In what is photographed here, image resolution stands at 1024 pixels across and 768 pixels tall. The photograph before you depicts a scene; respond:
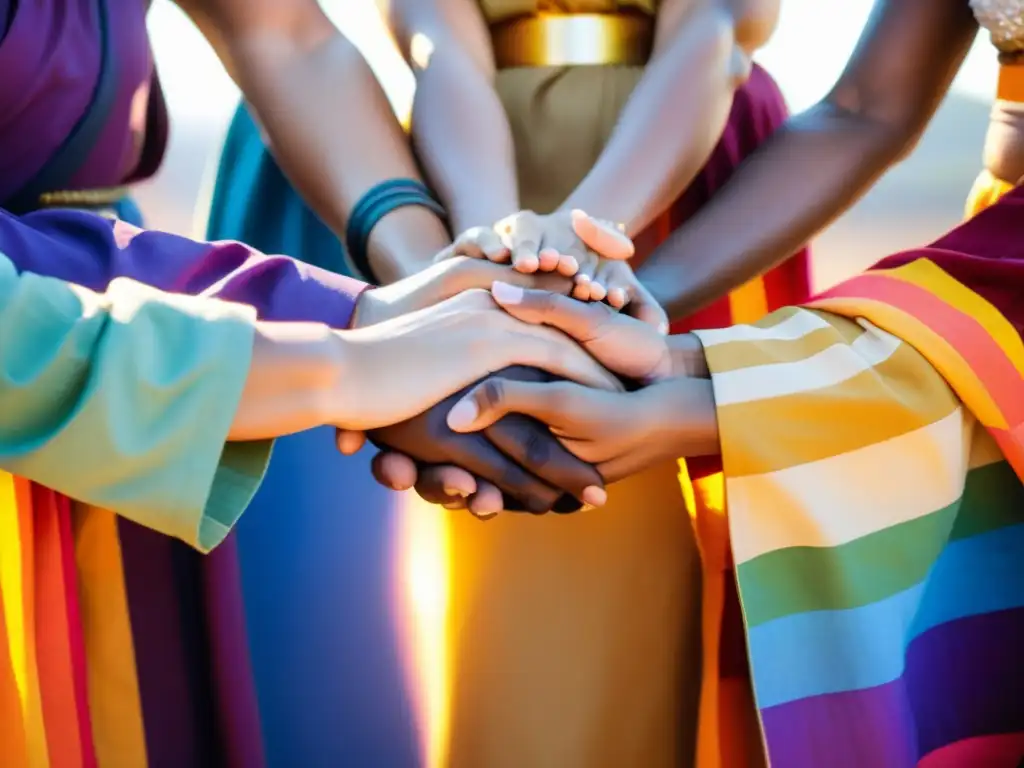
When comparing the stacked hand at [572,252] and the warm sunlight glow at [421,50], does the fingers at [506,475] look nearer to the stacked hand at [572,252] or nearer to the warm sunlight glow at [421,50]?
the stacked hand at [572,252]

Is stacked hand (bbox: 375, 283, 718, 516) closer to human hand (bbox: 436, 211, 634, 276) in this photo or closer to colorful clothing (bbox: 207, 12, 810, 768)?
human hand (bbox: 436, 211, 634, 276)

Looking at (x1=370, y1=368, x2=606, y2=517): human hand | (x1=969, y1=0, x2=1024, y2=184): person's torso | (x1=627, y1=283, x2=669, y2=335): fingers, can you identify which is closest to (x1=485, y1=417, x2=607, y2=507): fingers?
(x1=370, y1=368, x2=606, y2=517): human hand

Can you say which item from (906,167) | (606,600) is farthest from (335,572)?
(906,167)

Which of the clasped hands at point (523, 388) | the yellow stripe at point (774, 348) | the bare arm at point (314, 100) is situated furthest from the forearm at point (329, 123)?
the yellow stripe at point (774, 348)

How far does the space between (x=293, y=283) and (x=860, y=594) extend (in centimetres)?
31

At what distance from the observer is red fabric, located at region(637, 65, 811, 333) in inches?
31.1

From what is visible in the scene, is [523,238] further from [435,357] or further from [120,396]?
[120,396]

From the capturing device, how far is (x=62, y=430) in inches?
17.9

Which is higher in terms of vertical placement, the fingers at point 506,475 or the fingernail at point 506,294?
the fingernail at point 506,294

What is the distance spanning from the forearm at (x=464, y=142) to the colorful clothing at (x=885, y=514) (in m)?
0.18

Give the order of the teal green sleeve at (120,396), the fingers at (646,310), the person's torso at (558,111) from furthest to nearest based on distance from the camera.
A: the person's torso at (558,111), the fingers at (646,310), the teal green sleeve at (120,396)

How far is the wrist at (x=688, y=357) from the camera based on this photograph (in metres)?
0.61

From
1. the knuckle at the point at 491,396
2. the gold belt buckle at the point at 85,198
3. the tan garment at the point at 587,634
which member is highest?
the gold belt buckle at the point at 85,198

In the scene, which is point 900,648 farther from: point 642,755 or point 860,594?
point 642,755
